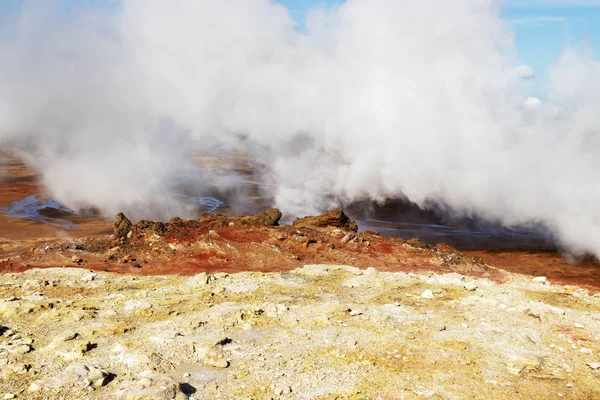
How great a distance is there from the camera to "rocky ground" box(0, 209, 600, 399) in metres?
6.77

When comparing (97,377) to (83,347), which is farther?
(83,347)

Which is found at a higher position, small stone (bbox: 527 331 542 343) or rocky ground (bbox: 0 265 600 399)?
small stone (bbox: 527 331 542 343)

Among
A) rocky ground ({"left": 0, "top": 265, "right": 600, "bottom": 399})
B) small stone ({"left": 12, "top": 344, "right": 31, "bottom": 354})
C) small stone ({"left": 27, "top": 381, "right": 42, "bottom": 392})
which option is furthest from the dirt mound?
small stone ({"left": 27, "top": 381, "right": 42, "bottom": 392})

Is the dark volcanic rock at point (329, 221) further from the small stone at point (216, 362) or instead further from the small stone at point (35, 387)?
the small stone at point (35, 387)

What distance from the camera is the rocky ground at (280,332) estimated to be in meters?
6.77

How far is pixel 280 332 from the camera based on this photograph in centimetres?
865

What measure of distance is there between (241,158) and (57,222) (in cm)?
3397

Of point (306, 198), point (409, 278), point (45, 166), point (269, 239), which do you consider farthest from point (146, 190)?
point (409, 278)

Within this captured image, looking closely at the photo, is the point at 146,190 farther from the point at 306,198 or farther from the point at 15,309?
the point at 15,309

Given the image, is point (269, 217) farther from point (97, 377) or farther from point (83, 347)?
point (97, 377)

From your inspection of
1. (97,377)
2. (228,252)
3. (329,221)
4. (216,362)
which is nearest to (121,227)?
(228,252)

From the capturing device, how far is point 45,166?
50.8 m

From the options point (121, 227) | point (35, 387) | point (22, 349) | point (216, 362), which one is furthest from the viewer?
point (121, 227)

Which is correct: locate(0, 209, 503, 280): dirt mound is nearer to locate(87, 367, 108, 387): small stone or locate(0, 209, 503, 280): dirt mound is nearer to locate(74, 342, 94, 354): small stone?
locate(74, 342, 94, 354): small stone
